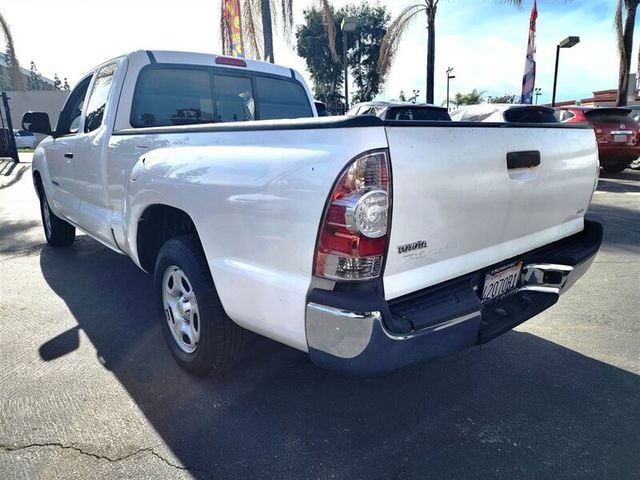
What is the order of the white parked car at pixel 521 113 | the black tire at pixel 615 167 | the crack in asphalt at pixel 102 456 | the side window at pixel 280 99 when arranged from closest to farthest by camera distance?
the crack in asphalt at pixel 102 456 → the side window at pixel 280 99 → the white parked car at pixel 521 113 → the black tire at pixel 615 167

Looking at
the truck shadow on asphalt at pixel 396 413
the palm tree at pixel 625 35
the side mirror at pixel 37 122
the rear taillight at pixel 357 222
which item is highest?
the palm tree at pixel 625 35

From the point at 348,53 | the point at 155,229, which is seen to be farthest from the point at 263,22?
the point at 348,53

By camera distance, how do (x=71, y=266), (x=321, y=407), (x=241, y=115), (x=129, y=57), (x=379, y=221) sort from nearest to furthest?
(x=379, y=221)
(x=321, y=407)
(x=129, y=57)
(x=241, y=115)
(x=71, y=266)

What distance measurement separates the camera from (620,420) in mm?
2303

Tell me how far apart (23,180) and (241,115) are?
13434mm

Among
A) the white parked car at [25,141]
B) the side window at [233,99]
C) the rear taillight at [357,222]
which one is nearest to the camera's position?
the rear taillight at [357,222]

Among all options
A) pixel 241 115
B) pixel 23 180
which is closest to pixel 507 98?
pixel 23 180

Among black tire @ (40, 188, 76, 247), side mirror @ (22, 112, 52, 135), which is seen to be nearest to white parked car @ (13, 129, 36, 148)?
black tire @ (40, 188, 76, 247)

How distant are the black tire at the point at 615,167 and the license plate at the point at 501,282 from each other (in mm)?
11234

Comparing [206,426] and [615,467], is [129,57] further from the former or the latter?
[615,467]

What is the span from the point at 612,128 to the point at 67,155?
11.5m

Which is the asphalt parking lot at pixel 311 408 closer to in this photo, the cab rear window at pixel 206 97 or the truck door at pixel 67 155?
the truck door at pixel 67 155

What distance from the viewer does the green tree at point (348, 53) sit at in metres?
30.3

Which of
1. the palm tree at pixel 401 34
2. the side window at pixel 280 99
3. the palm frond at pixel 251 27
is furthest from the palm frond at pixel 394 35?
the side window at pixel 280 99
